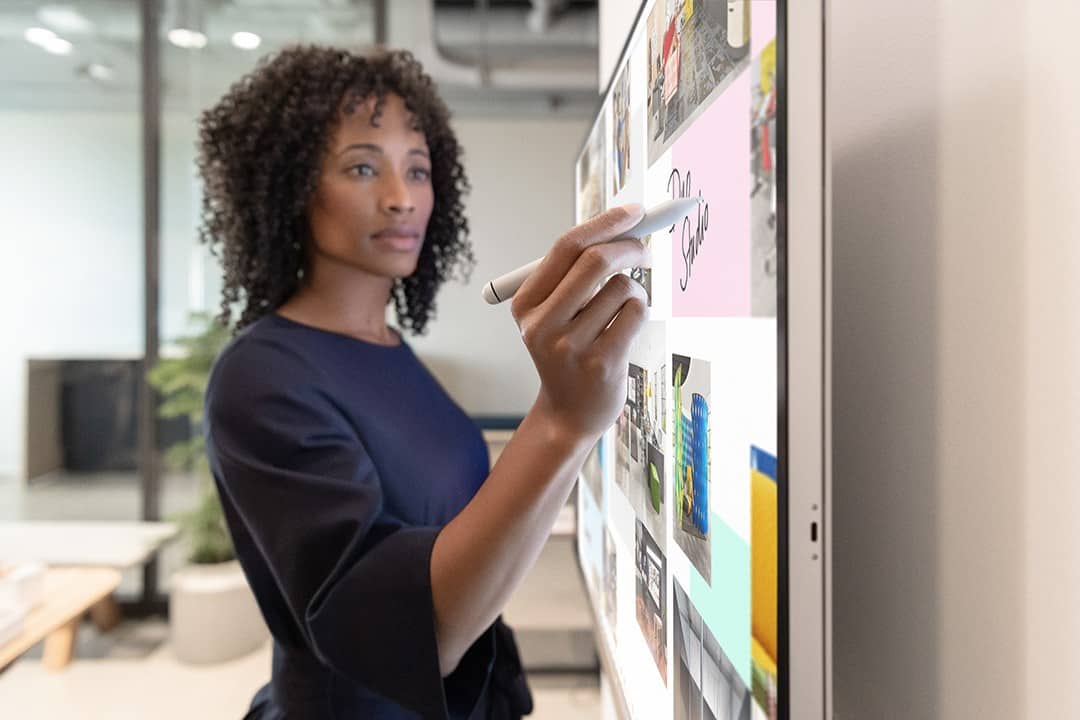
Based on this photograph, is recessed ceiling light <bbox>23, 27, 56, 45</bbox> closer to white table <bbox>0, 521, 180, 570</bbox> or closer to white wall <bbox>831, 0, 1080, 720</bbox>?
white table <bbox>0, 521, 180, 570</bbox>

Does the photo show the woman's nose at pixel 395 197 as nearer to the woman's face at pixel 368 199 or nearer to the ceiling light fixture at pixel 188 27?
the woman's face at pixel 368 199

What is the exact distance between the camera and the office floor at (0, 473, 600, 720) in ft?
8.61

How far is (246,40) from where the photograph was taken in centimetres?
357

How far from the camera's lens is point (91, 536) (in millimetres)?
3221

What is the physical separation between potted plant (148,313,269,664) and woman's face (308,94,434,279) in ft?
6.97

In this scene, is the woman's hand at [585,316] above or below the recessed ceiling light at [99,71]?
below

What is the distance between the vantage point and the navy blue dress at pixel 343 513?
0.71 m

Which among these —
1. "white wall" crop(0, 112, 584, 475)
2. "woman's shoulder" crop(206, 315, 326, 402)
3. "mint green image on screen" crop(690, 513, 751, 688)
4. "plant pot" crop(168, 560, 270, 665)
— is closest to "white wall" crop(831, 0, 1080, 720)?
"mint green image on screen" crop(690, 513, 751, 688)

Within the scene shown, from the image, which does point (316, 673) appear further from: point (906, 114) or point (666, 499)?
point (906, 114)

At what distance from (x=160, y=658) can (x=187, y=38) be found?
2.89 meters

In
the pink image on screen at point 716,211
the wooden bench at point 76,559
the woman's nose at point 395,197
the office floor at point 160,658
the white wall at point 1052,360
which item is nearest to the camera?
the white wall at point 1052,360

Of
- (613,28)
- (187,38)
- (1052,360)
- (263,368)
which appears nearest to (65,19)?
(187,38)

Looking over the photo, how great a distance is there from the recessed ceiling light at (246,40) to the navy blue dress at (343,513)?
Result: 123 inches

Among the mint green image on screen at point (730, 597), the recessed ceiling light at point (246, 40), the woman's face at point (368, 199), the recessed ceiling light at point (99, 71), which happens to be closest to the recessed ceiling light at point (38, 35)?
the recessed ceiling light at point (99, 71)
